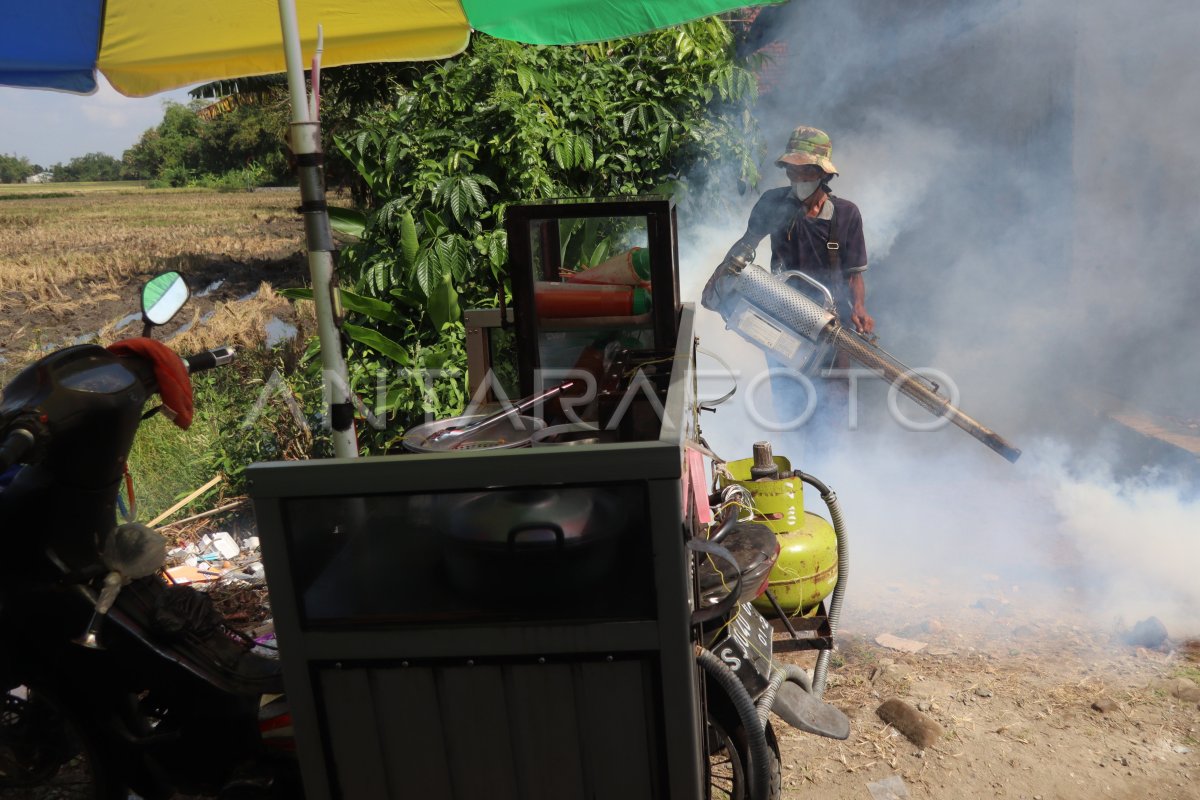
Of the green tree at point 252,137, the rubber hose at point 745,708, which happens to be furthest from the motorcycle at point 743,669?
the green tree at point 252,137

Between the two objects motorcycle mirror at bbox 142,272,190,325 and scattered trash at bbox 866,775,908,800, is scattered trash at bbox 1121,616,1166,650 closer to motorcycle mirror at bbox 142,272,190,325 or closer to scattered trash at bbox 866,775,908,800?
scattered trash at bbox 866,775,908,800

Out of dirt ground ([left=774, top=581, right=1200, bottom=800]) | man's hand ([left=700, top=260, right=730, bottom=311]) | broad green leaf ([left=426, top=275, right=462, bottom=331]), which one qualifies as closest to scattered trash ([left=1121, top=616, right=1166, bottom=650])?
dirt ground ([left=774, top=581, right=1200, bottom=800])

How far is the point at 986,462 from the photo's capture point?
611 cm

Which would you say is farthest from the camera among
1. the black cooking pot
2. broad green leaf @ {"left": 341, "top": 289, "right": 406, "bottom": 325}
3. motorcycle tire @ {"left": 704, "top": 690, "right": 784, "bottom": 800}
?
broad green leaf @ {"left": 341, "top": 289, "right": 406, "bottom": 325}

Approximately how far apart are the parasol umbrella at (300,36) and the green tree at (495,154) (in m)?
1.94

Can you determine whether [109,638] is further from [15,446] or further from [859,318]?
[859,318]

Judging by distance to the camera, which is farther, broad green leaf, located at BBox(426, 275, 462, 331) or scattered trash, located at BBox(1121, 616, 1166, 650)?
broad green leaf, located at BBox(426, 275, 462, 331)

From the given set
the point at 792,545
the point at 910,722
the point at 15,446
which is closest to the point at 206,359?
the point at 15,446

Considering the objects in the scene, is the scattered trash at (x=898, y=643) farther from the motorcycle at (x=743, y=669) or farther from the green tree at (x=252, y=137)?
the green tree at (x=252, y=137)

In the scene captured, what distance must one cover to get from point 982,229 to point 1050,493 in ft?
5.61

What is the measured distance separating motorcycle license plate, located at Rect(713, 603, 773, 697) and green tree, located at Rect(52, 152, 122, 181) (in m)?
7.85

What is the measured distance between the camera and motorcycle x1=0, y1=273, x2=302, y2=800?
2.58 meters

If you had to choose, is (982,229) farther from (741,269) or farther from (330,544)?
(330,544)

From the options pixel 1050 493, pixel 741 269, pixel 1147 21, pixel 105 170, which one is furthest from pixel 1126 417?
pixel 105 170
